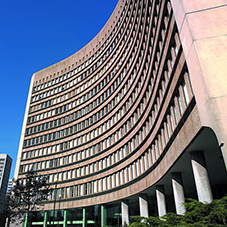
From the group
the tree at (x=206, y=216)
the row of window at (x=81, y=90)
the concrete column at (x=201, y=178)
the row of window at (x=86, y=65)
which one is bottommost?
the tree at (x=206, y=216)

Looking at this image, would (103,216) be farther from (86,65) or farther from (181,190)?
(86,65)

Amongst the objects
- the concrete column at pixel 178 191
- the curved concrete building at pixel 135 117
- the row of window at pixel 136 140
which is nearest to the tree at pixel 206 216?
the curved concrete building at pixel 135 117

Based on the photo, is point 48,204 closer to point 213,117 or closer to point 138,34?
point 138,34

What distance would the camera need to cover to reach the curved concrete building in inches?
511

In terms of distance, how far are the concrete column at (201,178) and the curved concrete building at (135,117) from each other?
0.21 feet

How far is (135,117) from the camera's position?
108ft

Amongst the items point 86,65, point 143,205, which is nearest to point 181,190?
point 143,205

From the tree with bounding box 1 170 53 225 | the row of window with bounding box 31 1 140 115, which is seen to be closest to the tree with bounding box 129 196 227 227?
the tree with bounding box 1 170 53 225

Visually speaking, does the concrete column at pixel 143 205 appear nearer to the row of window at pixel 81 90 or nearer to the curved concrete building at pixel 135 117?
the curved concrete building at pixel 135 117

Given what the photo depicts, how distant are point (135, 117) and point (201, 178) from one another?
18.6 m

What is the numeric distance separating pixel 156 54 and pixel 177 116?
29.0 feet

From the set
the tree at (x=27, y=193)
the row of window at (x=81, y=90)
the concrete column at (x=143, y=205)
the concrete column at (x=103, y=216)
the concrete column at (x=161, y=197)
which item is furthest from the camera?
the row of window at (x=81, y=90)

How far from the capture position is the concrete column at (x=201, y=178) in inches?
556

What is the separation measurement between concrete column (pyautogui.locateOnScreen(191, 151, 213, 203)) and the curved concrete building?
0.06 meters
